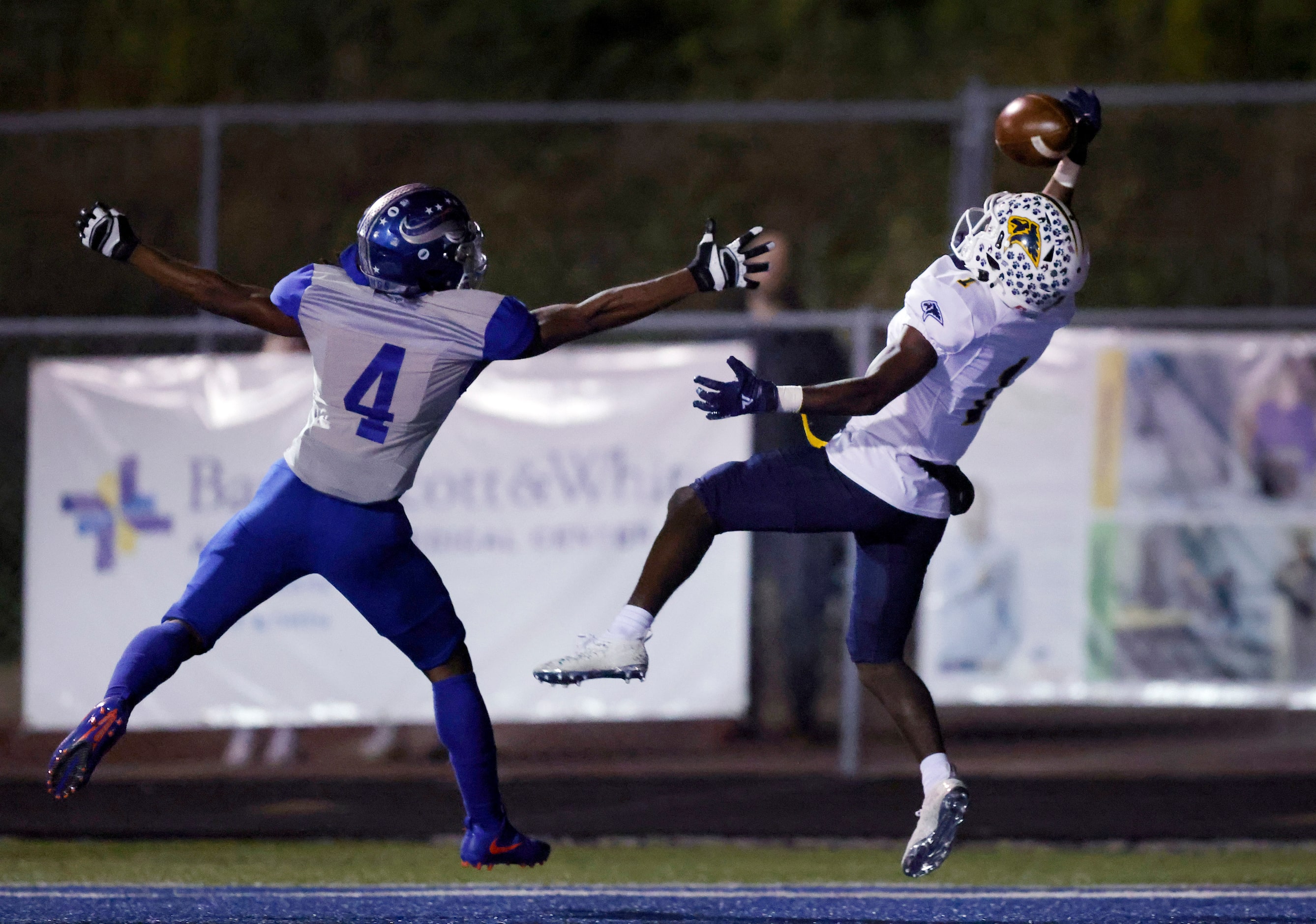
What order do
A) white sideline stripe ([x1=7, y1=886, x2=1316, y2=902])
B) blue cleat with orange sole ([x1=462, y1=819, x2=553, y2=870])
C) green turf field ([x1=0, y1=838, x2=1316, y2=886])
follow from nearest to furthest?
blue cleat with orange sole ([x1=462, y1=819, x2=553, y2=870]) → white sideline stripe ([x1=7, y1=886, x2=1316, y2=902]) → green turf field ([x1=0, y1=838, x2=1316, y2=886])

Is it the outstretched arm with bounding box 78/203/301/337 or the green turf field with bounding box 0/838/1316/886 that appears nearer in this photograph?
the outstretched arm with bounding box 78/203/301/337

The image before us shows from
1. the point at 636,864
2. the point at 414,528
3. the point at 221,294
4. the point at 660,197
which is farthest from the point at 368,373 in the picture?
the point at 660,197

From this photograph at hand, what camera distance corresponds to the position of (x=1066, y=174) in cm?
530

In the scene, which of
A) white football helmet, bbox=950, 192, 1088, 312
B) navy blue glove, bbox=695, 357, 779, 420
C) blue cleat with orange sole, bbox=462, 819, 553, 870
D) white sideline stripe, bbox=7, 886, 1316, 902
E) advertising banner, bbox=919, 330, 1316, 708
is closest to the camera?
navy blue glove, bbox=695, 357, 779, 420

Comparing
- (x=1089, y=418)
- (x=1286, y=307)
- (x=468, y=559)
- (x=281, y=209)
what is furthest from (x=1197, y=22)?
(x=468, y=559)

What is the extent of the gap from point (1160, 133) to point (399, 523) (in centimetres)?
1301

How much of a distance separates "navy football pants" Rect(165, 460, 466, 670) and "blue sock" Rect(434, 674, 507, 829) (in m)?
0.27

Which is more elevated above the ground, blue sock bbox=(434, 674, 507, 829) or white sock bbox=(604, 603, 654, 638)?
white sock bbox=(604, 603, 654, 638)

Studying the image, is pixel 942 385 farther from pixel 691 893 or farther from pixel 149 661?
pixel 149 661

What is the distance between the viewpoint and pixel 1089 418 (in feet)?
26.1

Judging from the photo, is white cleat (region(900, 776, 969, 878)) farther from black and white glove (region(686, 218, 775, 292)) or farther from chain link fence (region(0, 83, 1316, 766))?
chain link fence (region(0, 83, 1316, 766))

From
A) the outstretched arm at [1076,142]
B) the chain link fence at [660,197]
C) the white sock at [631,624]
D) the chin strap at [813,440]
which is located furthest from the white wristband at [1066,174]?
the chain link fence at [660,197]

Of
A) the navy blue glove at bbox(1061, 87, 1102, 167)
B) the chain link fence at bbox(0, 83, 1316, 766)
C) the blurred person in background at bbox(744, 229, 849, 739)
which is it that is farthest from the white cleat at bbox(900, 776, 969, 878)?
the chain link fence at bbox(0, 83, 1316, 766)

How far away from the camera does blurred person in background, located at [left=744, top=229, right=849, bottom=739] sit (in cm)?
824
